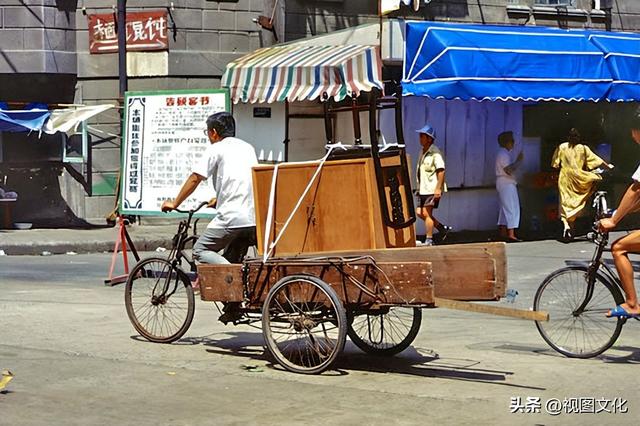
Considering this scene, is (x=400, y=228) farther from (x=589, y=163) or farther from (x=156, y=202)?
(x=589, y=163)

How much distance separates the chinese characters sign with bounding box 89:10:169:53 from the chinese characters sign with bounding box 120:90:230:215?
14.7 ft

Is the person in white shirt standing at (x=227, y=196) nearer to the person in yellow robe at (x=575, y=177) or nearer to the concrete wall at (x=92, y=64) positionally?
the person in yellow robe at (x=575, y=177)

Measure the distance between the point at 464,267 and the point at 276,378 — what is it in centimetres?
158

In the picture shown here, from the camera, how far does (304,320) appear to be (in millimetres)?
→ 7867

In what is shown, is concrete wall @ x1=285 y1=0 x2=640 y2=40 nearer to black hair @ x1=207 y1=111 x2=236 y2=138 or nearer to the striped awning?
the striped awning

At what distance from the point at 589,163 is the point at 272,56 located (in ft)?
18.9

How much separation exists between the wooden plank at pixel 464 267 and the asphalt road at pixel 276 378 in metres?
0.66

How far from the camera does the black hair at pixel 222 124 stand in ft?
29.1

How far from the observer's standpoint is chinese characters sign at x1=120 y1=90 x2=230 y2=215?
611 inches

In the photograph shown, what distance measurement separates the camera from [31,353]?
27.9 feet

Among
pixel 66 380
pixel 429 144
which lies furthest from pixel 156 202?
pixel 66 380

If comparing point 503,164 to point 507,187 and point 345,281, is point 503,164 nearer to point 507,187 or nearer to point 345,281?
point 507,187

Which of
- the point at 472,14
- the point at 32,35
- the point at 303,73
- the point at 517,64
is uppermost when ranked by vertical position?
the point at 472,14

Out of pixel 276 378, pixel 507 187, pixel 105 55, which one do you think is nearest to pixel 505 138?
pixel 507 187
